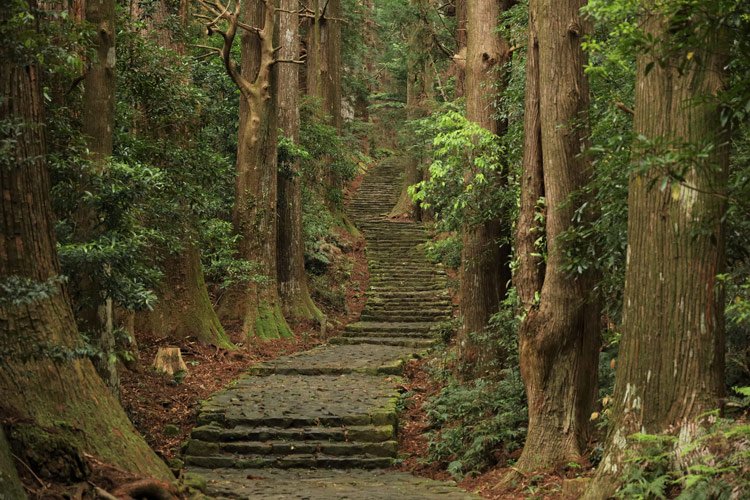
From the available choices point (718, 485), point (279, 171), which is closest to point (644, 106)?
point (718, 485)

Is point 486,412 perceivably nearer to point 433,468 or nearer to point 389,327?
point 433,468

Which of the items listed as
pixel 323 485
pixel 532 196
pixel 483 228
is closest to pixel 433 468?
pixel 323 485

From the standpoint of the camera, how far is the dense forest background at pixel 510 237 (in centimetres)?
578

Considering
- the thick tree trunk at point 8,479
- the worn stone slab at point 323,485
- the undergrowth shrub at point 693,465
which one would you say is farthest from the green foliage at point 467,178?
the thick tree trunk at point 8,479

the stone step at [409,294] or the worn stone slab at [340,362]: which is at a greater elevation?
the stone step at [409,294]

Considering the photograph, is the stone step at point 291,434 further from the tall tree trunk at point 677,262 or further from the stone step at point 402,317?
the stone step at point 402,317

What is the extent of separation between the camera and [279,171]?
19328 millimetres

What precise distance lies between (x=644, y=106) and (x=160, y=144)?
25.4 ft

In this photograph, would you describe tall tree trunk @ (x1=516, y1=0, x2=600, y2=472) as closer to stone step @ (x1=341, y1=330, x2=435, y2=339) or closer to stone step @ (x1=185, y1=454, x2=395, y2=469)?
stone step @ (x1=185, y1=454, x2=395, y2=469)

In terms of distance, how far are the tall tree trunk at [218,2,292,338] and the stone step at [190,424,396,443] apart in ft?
19.2

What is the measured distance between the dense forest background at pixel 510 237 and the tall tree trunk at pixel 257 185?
4.45ft

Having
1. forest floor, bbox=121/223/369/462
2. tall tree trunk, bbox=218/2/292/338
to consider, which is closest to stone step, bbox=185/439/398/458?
forest floor, bbox=121/223/369/462

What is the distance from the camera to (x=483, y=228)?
12.5 meters

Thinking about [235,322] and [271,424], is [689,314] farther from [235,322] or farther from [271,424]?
[235,322]
